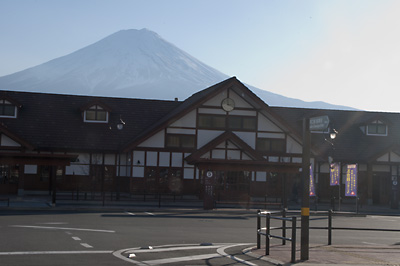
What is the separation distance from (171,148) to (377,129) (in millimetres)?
17515

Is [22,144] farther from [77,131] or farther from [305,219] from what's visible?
[305,219]

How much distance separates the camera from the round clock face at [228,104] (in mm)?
40875

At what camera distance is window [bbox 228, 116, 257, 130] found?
41375 mm

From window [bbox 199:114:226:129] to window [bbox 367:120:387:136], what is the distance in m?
13.1

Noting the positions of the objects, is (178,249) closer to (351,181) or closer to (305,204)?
(305,204)

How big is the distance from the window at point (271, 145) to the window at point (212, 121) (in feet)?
9.55

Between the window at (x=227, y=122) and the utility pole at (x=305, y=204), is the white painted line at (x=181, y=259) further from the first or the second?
the window at (x=227, y=122)

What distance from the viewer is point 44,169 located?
40125mm

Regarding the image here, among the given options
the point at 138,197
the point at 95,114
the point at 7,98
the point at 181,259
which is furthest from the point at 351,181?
the point at 7,98

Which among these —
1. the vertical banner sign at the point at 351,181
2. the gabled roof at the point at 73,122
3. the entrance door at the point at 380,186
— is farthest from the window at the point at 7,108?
the entrance door at the point at 380,186

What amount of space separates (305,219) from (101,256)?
445 cm

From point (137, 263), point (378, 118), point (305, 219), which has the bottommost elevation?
point (137, 263)

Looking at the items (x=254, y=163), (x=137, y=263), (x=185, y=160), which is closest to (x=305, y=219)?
(x=137, y=263)

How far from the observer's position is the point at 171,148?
4003 cm
